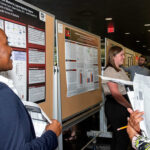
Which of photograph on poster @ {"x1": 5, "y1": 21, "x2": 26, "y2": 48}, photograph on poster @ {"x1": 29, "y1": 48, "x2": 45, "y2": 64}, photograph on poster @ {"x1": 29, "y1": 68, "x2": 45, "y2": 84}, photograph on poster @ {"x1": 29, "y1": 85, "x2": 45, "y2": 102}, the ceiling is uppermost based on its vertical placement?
the ceiling

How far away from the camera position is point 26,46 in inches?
59.7

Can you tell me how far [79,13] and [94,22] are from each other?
5.50 feet

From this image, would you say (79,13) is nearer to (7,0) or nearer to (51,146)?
(7,0)

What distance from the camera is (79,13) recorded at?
732cm

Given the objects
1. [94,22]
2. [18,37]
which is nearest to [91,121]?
[18,37]

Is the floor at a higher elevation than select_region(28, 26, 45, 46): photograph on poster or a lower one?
lower

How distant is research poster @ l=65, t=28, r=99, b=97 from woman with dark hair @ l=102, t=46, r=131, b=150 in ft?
0.92

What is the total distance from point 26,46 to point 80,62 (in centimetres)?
103

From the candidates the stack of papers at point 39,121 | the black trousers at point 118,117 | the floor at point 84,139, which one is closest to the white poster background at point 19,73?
the stack of papers at point 39,121

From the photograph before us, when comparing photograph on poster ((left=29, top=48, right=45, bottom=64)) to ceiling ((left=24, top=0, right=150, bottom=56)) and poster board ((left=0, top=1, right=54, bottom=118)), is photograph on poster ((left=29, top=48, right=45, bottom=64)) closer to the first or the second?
poster board ((left=0, top=1, right=54, bottom=118))

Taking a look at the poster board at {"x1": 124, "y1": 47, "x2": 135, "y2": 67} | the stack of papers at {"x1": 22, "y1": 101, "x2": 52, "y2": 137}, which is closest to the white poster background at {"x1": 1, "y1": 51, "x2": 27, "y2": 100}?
the stack of papers at {"x1": 22, "y1": 101, "x2": 52, "y2": 137}

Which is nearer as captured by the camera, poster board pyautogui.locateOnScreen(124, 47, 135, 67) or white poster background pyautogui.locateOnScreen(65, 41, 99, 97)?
white poster background pyautogui.locateOnScreen(65, 41, 99, 97)

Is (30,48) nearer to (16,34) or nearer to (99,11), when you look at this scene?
(16,34)

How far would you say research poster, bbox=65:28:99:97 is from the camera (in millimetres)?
2174
